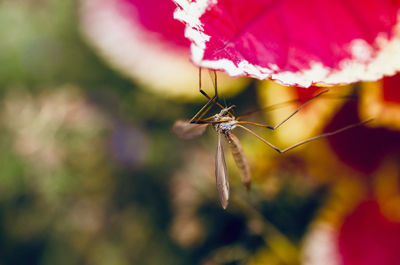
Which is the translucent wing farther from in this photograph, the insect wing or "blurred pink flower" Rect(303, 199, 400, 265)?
"blurred pink flower" Rect(303, 199, 400, 265)

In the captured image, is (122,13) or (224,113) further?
(122,13)

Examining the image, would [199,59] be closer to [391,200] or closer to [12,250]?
[391,200]

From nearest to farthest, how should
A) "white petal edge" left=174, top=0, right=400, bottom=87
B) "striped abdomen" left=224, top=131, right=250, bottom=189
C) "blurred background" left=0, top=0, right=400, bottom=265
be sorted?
"white petal edge" left=174, top=0, right=400, bottom=87, "striped abdomen" left=224, top=131, right=250, bottom=189, "blurred background" left=0, top=0, right=400, bottom=265

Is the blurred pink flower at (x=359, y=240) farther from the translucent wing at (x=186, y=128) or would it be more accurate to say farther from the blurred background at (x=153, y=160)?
the translucent wing at (x=186, y=128)

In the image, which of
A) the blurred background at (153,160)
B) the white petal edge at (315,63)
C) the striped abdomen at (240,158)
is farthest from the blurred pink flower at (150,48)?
the white petal edge at (315,63)

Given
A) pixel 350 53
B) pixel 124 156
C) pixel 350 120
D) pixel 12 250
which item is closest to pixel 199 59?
pixel 350 53

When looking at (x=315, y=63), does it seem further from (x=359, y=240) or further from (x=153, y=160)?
(x=153, y=160)

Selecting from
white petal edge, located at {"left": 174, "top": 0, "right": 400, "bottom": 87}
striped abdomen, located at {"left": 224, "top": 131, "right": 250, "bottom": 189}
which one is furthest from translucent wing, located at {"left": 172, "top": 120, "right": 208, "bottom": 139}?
white petal edge, located at {"left": 174, "top": 0, "right": 400, "bottom": 87}

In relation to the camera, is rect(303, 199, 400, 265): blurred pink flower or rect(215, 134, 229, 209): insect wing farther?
rect(303, 199, 400, 265): blurred pink flower

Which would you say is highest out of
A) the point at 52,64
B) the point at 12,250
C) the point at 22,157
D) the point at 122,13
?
the point at 52,64
